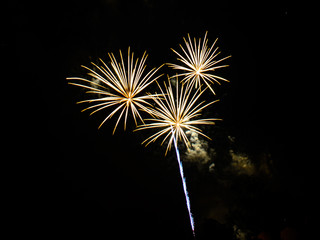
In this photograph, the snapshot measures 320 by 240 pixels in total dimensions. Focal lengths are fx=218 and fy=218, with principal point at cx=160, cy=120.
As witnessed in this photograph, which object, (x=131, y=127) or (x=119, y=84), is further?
(x=131, y=127)

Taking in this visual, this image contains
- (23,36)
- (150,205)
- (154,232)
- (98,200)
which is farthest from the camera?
(150,205)

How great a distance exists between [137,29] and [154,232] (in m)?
9.25

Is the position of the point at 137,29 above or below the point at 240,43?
above

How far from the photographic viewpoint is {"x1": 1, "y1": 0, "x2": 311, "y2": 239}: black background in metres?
9.99

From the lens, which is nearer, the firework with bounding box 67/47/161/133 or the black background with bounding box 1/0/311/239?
the firework with bounding box 67/47/161/133

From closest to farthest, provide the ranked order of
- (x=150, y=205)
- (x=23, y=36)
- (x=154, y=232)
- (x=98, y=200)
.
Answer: (x=154, y=232)
(x=23, y=36)
(x=98, y=200)
(x=150, y=205)

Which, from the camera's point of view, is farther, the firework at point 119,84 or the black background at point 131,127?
the black background at point 131,127

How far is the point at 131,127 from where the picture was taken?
11.6m

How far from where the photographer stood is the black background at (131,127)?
9992 millimetres

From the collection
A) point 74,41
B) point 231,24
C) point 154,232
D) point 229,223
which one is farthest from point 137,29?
point 229,223

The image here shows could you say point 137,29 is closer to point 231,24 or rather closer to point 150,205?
point 231,24

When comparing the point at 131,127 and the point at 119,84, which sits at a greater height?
the point at 131,127

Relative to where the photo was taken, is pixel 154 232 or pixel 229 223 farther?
pixel 229 223

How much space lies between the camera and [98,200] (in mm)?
10820
